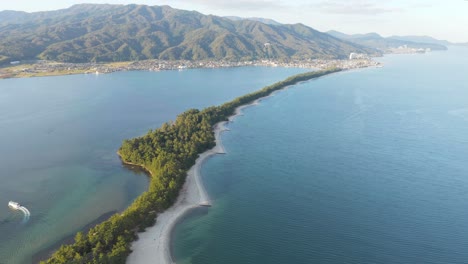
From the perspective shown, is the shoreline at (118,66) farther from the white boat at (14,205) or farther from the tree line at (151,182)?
the white boat at (14,205)

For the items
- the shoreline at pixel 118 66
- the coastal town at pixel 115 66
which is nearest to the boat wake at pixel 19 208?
the shoreline at pixel 118 66

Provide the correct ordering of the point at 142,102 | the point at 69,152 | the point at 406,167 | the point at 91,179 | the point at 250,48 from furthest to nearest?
the point at 250,48 → the point at 142,102 → the point at 69,152 → the point at 406,167 → the point at 91,179

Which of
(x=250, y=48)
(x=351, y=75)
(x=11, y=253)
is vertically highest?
(x=250, y=48)

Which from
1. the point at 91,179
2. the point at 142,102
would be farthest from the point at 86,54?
the point at 91,179

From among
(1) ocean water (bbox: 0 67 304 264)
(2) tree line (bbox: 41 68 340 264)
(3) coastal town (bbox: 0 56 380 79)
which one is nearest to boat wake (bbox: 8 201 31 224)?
(1) ocean water (bbox: 0 67 304 264)

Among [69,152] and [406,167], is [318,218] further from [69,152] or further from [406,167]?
[69,152]

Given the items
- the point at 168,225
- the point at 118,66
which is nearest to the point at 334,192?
the point at 168,225

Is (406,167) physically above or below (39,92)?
below
